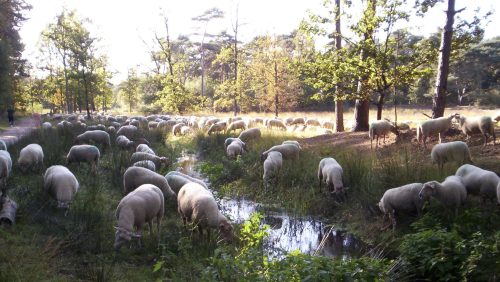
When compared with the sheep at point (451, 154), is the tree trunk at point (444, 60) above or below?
above

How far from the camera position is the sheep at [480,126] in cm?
1088

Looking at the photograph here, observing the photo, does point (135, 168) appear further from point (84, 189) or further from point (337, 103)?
point (337, 103)

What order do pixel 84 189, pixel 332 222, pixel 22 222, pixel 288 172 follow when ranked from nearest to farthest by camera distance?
1. pixel 22 222
2. pixel 332 222
3. pixel 84 189
4. pixel 288 172

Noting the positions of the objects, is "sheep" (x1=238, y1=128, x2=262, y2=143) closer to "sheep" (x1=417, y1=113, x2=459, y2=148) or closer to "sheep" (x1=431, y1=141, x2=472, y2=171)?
"sheep" (x1=417, y1=113, x2=459, y2=148)

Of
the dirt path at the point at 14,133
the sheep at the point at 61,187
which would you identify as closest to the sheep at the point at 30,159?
the sheep at the point at 61,187

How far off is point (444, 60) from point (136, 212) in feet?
33.4

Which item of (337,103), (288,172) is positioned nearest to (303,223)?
(288,172)

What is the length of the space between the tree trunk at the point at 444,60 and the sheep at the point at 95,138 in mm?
11168

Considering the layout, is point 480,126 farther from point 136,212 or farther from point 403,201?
point 136,212

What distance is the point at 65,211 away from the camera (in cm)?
734

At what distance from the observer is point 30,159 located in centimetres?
1064

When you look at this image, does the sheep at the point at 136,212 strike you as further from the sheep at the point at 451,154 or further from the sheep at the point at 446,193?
the sheep at the point at 451,154

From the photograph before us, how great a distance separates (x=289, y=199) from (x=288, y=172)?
1177mm

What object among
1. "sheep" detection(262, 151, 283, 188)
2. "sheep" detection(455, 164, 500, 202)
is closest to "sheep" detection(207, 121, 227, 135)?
"sheep" detection(262, 151, 283, 188)
